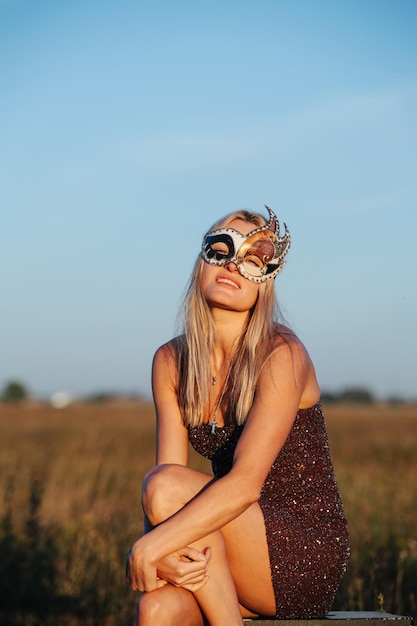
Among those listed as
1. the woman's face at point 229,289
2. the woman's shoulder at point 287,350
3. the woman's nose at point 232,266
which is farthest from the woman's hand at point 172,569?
the woman's nose at point 232,266

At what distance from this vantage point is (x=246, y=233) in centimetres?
367

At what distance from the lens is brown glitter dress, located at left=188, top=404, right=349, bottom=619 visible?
3.28m

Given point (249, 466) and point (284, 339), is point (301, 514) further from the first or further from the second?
point (284, 339)

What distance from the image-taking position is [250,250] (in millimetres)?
3594

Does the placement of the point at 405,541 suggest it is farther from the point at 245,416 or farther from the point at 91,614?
the point at 245,416

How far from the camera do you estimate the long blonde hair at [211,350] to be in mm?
3422

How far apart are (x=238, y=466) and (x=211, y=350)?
24.8 inches

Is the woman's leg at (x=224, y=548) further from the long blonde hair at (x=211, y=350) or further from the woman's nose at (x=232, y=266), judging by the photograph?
the woman's nose at (x=232, y=266)

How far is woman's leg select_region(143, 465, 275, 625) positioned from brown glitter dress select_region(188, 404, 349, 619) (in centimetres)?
4

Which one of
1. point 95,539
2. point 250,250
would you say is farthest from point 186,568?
point 95,539

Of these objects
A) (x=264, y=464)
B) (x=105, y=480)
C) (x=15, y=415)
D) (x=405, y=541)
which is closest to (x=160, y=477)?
(x=264, y=464)

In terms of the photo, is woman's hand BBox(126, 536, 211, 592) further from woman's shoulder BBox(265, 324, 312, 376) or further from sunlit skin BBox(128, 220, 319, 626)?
woman's shoulder BBox(265, 324, 312, 376)

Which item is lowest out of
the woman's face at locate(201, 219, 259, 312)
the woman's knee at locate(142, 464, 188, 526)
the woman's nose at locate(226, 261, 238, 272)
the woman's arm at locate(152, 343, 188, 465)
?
the woman's knee at locate(142, 464, 188, 526)

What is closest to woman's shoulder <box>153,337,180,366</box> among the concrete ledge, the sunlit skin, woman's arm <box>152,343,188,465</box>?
woman's arm <box>152,343,188,465</box>
